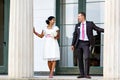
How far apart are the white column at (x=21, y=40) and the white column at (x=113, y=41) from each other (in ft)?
8.29

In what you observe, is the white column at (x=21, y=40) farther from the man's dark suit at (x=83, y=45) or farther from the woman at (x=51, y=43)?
the man's dark suit at (x=83, y=45)

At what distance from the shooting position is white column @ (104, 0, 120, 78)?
1445cm

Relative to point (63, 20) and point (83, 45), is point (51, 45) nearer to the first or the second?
point (83, 45)

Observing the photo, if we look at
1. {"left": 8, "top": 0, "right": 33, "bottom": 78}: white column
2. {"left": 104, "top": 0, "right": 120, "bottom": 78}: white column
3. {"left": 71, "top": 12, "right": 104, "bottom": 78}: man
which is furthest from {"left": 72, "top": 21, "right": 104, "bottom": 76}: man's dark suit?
{"left": 8, "top": 0, "right": 33, "bottom": 78}: white column

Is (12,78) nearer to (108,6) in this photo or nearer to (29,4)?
(29,4)

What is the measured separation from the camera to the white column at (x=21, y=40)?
1531cm

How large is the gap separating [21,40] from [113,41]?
2917 millimetres

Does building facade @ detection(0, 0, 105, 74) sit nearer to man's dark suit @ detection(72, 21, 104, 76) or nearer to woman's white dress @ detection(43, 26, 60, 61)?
woman's white dress @ detection(43, 26, 60, 61)

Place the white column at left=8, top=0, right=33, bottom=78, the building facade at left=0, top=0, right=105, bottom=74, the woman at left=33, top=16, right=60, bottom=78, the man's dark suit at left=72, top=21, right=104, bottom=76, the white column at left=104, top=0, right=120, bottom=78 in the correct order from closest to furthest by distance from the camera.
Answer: the white column at left=104, top=0, right=120, bottom=78
the white column at left=8, top=0, right=33, bottom=78
the man's dark suit at left=72, top=21, right=104, bottom=76
the woman at left=33, top=16, right=60, bottom=78
the building facade at left=0, top=0, right=105, bottom=74

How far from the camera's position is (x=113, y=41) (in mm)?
14484

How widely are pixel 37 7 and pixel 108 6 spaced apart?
4.56m

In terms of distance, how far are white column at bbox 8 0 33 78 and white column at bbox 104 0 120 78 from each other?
2.53 meters

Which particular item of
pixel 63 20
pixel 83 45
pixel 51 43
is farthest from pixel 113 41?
pixel 63 20

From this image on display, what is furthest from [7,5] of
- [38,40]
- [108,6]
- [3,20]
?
[108,6]
